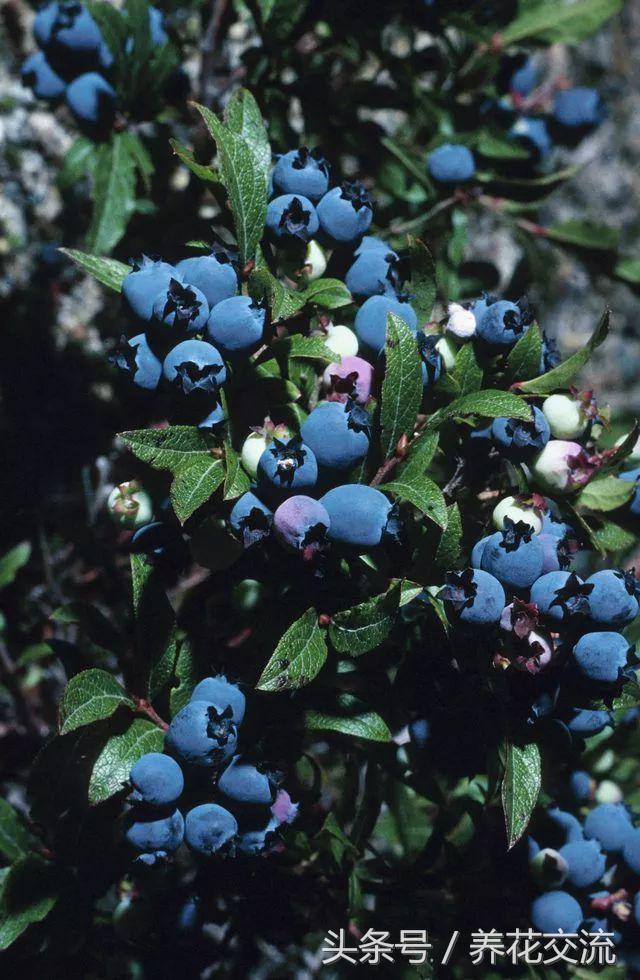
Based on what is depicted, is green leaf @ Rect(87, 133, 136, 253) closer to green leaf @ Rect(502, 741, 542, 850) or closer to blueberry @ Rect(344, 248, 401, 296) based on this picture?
blueberry @ Rect(344, 248, 401, 296)

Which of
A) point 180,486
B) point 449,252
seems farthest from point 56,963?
point 449,252

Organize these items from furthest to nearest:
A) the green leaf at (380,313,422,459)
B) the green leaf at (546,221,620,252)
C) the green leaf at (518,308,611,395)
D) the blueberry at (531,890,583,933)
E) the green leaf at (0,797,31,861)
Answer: the green leaf at (546,221,620,252) → the green leaf at (0,797,31,861) → the blueberry at (531,890,583,933) → the green leaf at (518,308,611,395) → the green leaf at (380,313,422,459)

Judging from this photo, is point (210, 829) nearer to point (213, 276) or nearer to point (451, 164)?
point (213, 276)

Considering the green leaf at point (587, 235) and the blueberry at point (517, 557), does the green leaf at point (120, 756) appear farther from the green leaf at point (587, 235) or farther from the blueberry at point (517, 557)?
the green leaf at point (587, 235)

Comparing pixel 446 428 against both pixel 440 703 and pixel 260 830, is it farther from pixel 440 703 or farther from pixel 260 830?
pixel 260 830

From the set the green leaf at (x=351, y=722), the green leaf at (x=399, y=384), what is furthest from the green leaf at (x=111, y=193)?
the green leaf at (x=351, y=722)

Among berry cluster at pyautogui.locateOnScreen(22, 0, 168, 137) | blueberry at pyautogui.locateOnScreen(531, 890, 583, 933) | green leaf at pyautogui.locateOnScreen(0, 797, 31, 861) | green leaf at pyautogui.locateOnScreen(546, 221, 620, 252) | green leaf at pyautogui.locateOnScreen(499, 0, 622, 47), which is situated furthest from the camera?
green leaf at pyautogui.locateOnScreen(546, 221, 620, 252)

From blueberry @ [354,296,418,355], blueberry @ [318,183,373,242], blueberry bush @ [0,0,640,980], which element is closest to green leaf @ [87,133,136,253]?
blueberry bush @ [0,0,640,980]

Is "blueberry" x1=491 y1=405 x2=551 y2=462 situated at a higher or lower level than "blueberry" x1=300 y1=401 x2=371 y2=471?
lower
